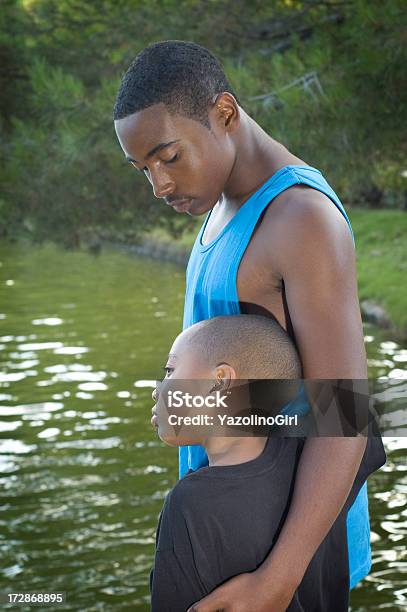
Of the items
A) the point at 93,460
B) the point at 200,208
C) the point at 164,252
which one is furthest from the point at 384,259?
the point at 200,208

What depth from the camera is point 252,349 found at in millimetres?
1971

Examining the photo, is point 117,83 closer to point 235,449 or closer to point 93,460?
point 93,460

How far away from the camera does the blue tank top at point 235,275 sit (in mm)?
2033

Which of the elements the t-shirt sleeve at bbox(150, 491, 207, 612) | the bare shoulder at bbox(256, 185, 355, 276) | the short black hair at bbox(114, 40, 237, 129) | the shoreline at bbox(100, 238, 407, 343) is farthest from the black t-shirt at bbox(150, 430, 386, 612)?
the shoreline at bbox(100, 238, 407, 343)

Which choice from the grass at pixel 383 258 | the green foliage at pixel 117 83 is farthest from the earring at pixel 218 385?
the grass at pixel 383 258

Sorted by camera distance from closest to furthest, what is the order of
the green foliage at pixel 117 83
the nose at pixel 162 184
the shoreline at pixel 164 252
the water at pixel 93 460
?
the nose at pixel 162 184 → the water at pixel 93 460 → the green foliage at pixel 117 83 → the shoreline at pixel 164 252

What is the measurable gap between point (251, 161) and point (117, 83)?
270 inches

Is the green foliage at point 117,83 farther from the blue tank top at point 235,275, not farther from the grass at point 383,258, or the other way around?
the blue tank top at point 235,275

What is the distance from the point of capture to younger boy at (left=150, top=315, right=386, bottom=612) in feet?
6.33

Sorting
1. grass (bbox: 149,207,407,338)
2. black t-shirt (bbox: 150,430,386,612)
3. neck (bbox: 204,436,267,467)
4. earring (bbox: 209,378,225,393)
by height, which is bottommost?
grass (bbox: 149,207,407,338)

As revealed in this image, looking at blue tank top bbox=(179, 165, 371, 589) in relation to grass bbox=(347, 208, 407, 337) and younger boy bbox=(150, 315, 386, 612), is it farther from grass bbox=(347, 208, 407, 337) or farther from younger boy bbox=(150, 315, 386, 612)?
grass bbox=(347, 208, 407, 337)

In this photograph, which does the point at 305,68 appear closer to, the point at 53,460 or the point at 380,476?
the point at 380,476

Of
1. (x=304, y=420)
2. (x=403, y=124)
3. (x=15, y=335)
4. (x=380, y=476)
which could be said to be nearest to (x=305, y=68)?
(x=403, y=124)

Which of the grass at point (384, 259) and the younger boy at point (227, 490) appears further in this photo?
the grass at point (384, 259)
